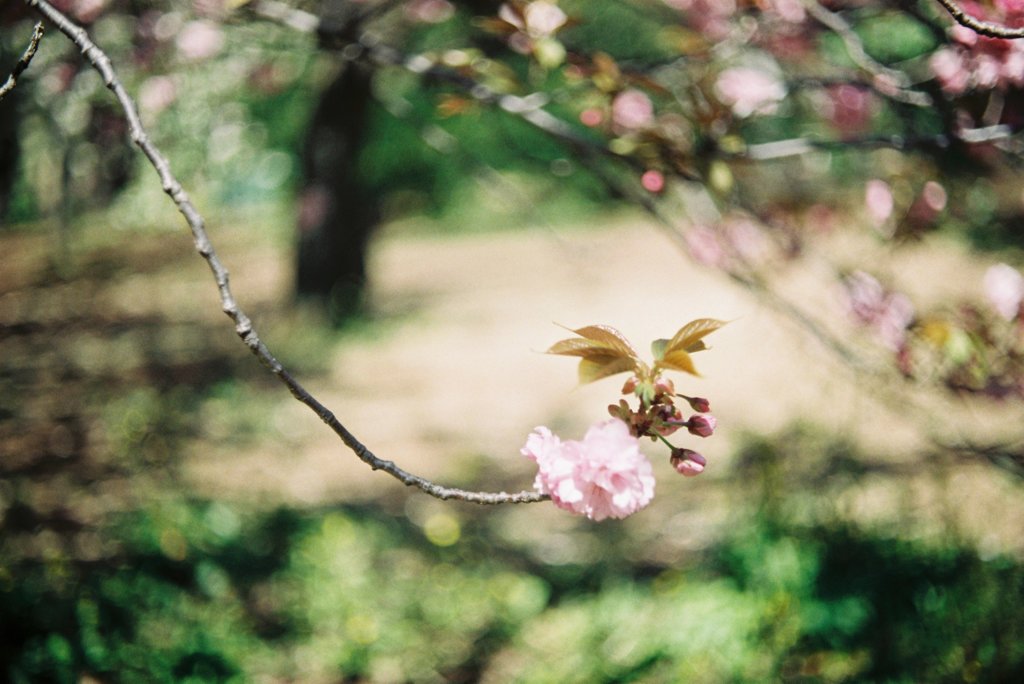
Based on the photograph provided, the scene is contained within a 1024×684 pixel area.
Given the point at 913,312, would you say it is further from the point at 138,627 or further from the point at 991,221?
the point at 138,627

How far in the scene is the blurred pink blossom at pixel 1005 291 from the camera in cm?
173

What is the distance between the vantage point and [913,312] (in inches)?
77.3

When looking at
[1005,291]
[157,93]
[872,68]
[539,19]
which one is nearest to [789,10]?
[872,68]

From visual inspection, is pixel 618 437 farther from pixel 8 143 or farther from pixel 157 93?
pixel 157 93

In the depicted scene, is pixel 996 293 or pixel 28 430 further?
pixel 28 430

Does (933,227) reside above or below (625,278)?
above

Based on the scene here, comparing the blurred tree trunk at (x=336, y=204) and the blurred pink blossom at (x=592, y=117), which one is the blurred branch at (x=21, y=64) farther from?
the blurred tree trunk at (x=336, y=204)

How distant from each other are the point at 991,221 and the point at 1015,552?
132cm

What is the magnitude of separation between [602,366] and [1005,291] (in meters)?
1.29

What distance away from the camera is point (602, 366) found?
958 mm

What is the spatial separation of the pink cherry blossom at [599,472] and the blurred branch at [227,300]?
36 mm

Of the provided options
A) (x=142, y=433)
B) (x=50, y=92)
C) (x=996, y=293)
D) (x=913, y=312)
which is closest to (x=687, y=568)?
(x=913, y=312)

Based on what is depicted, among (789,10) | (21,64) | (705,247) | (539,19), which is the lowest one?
(705,247)

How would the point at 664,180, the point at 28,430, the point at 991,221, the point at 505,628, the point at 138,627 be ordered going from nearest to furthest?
the point at 664,180 < the point at 138,627 < the point at 505,628 < the point at 991,221 < the point at 28,430
